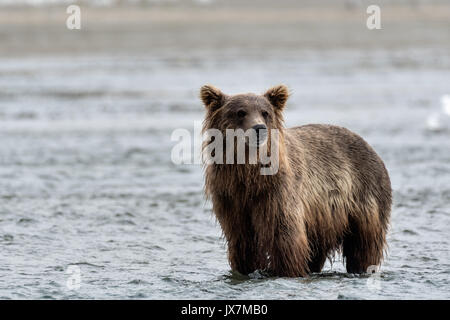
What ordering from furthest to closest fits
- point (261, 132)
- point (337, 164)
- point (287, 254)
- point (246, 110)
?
point (337, 164), point (287, 254), point (246, 110), point (261, 132)

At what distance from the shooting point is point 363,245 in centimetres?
779

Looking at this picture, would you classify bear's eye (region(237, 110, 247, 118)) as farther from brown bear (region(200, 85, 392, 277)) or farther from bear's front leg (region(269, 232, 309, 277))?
bear's front leg (region(269, 232, 309, 277))

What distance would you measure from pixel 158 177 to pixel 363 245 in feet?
18.4

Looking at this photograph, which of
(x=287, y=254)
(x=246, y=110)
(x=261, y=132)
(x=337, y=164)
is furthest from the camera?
(x=337, y=164)

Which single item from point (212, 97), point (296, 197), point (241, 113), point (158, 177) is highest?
point (212, 97)

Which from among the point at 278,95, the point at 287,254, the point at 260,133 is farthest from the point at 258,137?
the point at 287,254

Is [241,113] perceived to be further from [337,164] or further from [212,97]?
[337,164]

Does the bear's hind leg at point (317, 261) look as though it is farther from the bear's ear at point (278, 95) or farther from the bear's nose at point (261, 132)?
the bear's nose at point (261, 132)

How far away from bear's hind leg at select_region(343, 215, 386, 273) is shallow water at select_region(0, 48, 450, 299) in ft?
0.44

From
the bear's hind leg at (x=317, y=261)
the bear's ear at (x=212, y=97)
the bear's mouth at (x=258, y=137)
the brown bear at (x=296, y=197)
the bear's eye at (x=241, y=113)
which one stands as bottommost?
the bear's hind leg at (x=317, y=261)

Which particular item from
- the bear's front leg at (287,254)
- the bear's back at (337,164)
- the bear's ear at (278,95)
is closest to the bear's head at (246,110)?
the bear's ear at (278,95)

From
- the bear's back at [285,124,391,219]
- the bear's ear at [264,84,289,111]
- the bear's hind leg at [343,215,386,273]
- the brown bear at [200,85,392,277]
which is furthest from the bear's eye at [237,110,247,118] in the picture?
the bear's hind leg at [343,215,386,273]

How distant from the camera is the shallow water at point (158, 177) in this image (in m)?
7.65

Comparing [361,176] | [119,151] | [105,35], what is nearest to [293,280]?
[361,176]
